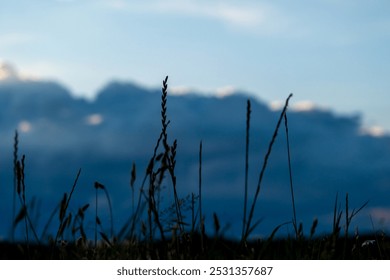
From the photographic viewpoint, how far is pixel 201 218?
385 centimetres

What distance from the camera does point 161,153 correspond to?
3.67 meters

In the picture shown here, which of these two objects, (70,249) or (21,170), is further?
(70,249)
